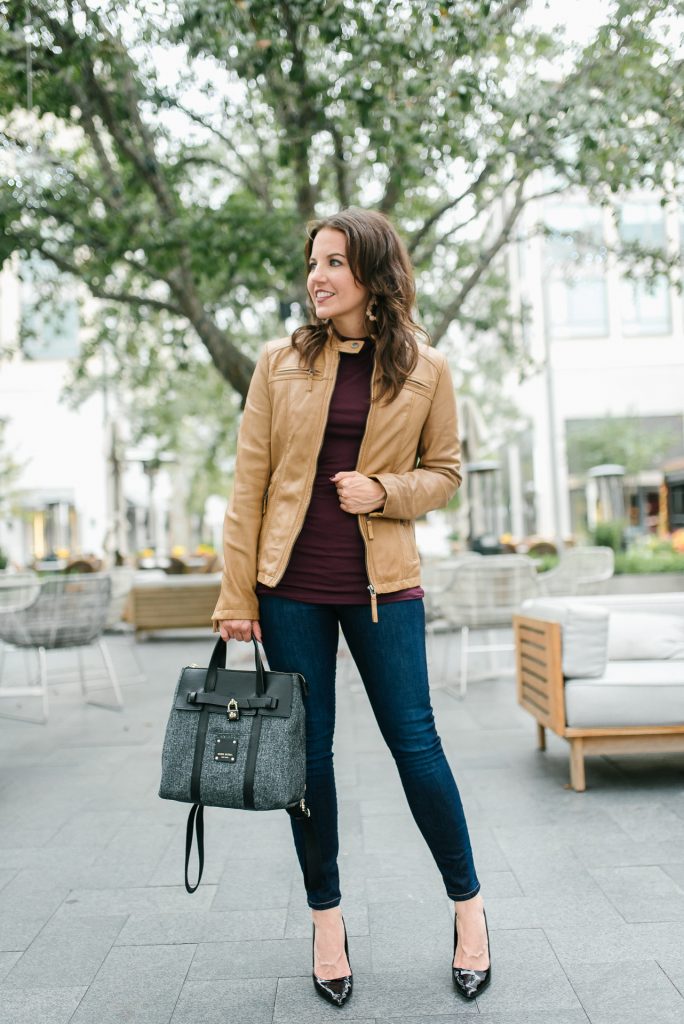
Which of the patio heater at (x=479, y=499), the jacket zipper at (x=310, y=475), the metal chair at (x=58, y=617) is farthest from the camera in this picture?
the patio heater at (x=479, y=499)

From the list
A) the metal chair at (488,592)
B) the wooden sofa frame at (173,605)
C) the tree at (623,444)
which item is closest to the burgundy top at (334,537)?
the metal chair at (488,592)

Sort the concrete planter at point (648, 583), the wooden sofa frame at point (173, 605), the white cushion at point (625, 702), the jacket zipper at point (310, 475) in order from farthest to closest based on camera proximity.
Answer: the concrete planter at point (648, 583), the wooden sofa frame at point (173, 605), the white cushion at point (625, 702), the jacket zipper at point (310, 475)

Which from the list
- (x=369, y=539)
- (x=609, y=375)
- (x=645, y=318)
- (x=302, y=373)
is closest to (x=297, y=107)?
(x=302, y=373)

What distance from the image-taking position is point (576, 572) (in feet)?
27.7

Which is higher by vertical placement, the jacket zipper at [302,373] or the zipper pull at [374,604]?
the jacket zipper at [302,373]

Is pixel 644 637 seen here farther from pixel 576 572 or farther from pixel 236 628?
pixel 576 572

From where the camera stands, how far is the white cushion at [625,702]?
4.07 meters

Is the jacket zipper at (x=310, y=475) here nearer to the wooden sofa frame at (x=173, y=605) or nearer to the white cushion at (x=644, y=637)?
the white cushion at (x=644, y=637)

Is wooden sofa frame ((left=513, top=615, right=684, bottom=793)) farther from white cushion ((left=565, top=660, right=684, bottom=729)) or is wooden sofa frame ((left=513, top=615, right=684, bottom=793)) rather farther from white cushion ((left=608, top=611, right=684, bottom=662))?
white cushion ((left=608, top=611, right=684, bottom=662))

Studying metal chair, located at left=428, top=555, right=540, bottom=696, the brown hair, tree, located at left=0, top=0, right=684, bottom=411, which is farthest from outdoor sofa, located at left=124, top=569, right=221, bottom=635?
the brown hair

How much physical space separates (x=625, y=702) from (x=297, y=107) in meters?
5.22

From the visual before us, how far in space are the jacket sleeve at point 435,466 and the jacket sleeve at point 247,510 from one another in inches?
12.0

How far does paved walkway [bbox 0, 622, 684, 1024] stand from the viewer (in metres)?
2.29

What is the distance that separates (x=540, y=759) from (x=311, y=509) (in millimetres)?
2995
